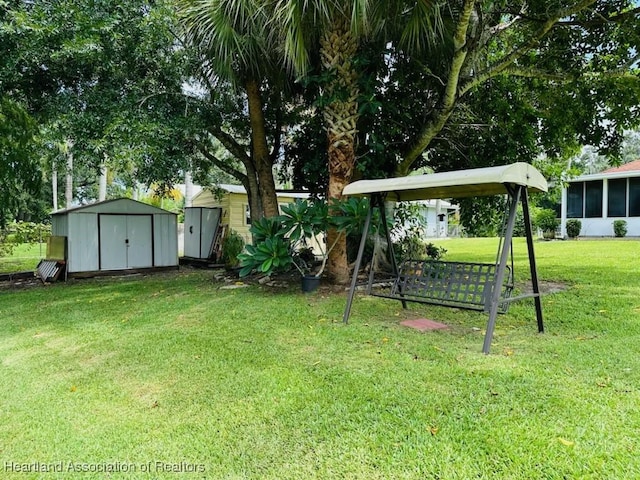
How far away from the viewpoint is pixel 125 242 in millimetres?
11773

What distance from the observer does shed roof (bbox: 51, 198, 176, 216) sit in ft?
36.1

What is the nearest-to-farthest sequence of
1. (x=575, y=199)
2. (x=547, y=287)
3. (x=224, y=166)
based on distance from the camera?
(x=547, y=287)
(x=224, y=166)
(x=575, y=199)

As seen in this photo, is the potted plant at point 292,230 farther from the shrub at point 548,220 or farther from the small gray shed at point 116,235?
the shrub at point 548,220

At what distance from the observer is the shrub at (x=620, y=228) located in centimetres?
1658

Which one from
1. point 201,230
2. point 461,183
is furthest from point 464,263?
point 201,230

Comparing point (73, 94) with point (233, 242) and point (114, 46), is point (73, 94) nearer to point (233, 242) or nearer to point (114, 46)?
point (114, 46)

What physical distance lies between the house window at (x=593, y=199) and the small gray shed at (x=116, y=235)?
55.8 ft

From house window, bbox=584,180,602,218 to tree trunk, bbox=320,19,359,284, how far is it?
15204mm

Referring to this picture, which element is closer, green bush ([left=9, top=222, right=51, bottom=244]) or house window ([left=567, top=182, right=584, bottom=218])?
green bush ([left=9, top=222, right=51, bottom=244])

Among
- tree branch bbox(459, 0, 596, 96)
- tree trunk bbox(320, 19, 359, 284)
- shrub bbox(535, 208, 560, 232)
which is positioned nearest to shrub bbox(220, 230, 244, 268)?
tree trunk bbox(320, 19, 359, 284)

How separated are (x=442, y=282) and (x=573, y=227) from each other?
15857mm

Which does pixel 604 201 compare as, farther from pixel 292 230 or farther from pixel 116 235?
pixel 116 235

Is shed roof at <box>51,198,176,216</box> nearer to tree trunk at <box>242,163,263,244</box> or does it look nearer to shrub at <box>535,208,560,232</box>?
tree trunk at <box>242,163,263,244</box>

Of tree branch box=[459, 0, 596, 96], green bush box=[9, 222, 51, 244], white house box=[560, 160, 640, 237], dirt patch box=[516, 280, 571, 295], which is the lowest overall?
dirt patch box=[516, 280, 571, 295]
